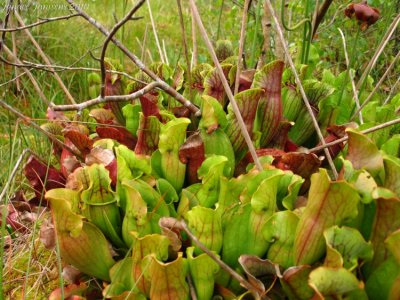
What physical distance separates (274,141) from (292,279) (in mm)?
479

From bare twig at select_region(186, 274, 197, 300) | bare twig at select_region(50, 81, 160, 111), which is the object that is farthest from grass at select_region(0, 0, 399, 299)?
bare twig at select_region(186, 274, 197, 300)

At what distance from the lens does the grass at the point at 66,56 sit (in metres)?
1.28

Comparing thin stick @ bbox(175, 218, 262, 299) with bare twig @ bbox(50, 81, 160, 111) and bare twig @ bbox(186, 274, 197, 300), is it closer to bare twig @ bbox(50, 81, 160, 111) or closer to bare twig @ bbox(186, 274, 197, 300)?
bare twig @ bbox(186, 274, 197, 300)

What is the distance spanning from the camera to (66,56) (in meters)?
3.02

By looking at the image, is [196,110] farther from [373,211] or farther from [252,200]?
[373,211]

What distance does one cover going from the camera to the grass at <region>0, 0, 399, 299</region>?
1.28 meters

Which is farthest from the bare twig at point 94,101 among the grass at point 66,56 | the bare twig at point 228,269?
the bare twig at point 228,269

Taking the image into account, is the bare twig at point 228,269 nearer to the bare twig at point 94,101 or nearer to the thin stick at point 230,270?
the thin stick at point 230,270

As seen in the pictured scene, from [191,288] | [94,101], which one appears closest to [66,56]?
[94,101]

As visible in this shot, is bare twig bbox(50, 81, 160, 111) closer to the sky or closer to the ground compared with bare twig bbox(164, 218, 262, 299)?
closer to the sky

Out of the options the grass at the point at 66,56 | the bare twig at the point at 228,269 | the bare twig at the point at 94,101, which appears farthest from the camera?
the grass at the point at 66,56

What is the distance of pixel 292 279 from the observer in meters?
0.89

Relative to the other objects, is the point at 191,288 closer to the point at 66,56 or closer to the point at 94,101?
the point at 94,101

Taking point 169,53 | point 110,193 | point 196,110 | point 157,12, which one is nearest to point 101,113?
point 196,110
